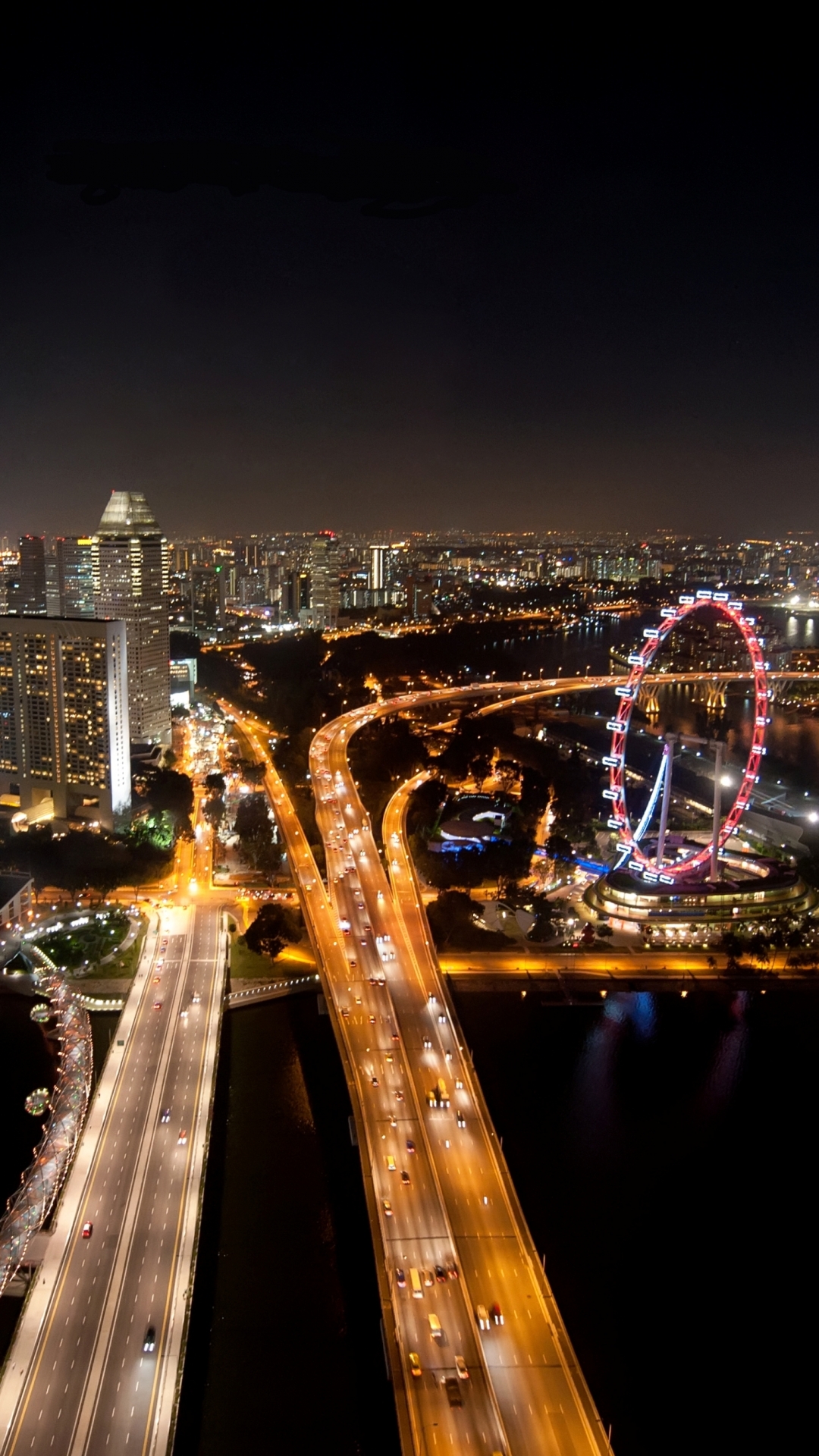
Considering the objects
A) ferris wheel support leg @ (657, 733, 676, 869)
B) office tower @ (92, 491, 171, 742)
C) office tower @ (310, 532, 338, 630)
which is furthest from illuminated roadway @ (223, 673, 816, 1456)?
office tower @ (310, 532, 338, 630)

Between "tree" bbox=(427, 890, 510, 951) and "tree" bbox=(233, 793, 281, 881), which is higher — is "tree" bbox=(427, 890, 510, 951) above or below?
below

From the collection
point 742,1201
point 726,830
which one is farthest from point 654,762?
point 742,1201

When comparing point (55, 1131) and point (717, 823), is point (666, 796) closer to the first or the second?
point (717, 823)

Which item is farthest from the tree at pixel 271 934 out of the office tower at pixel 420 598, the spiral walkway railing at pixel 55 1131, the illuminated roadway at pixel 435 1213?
the office tower at pixel 420 598

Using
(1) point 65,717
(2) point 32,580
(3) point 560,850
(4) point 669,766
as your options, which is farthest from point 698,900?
(2) point 32,580

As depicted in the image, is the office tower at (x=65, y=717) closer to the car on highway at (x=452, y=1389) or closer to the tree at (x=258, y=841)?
the tree at (x=258, y=841)

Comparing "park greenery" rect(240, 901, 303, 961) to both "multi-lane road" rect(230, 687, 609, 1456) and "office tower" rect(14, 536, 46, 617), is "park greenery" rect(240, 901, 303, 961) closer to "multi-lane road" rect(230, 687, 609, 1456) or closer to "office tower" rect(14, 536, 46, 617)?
"multi-lane road" rect(230, 687, 609, 1456)

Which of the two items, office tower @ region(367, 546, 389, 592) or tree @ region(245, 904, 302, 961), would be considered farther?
office tower @ region(367, 546, 389, 592)

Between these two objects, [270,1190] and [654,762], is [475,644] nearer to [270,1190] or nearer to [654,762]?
[654,762]
